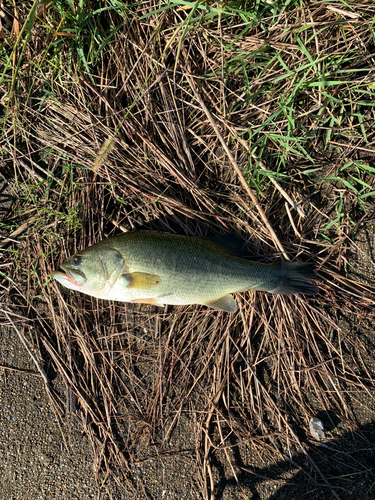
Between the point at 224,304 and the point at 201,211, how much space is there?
0.97 meters

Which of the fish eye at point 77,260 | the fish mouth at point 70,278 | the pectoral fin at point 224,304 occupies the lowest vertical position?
the pectoral fin at point 224,304

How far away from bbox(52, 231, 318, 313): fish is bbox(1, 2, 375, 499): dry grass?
1.14ft

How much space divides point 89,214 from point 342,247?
267 cm

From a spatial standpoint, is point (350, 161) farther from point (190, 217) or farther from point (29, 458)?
point (29, 458)

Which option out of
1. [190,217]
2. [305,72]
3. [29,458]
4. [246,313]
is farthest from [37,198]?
[305,72]

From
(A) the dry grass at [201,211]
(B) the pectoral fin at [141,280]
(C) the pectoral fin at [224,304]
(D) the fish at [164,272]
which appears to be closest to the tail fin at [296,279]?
(D) the fish at [164,272]

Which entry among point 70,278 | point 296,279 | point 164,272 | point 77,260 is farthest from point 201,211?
point 70,278

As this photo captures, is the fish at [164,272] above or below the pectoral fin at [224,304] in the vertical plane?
above

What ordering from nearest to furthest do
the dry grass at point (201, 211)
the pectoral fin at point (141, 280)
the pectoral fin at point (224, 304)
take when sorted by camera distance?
the pectoral fin at point (141, 280) < the pectoral fin at point (224, 304) < the dry grass at point (201, 211)

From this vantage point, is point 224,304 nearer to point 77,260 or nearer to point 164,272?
point 164,272

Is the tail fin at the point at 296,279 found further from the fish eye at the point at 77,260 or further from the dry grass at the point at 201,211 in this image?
the fish eye at the point at 77,260

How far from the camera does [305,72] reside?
3.18 m

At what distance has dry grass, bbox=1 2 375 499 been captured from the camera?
10.5 feet

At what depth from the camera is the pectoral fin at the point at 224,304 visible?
304 centimetres
